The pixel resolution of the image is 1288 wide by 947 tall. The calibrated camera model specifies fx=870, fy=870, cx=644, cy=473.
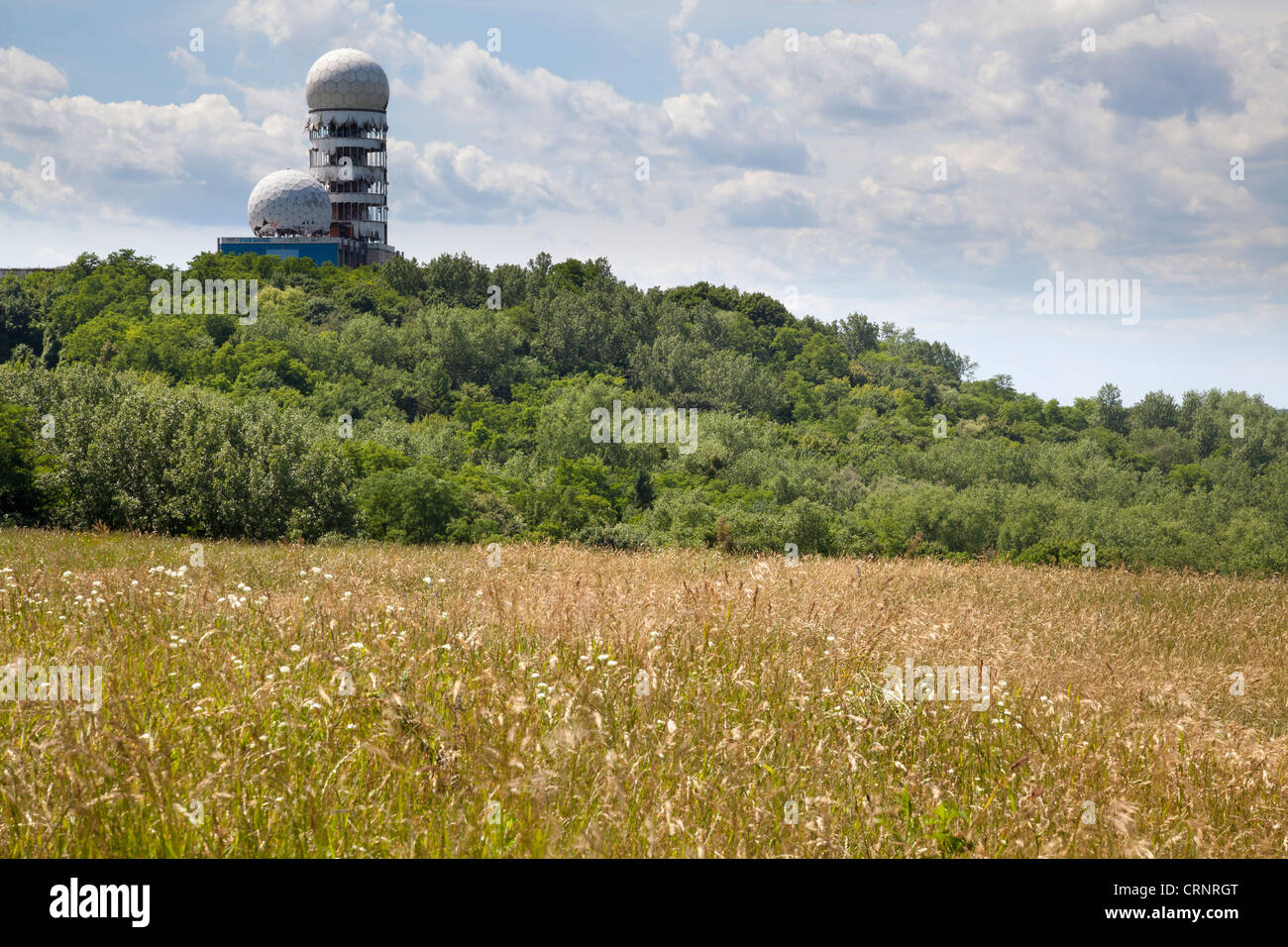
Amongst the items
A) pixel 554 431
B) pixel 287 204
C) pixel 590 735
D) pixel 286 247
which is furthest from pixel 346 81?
pixel 590 735

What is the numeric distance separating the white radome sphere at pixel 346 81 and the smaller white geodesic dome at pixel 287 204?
317 inches

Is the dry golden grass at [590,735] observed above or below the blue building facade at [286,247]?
below

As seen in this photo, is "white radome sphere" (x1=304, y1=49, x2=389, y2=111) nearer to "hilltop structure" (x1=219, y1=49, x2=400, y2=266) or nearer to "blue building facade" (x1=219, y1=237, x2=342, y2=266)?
"hilltop structure" (x1=219, y1=49, x2=400, y2=266)

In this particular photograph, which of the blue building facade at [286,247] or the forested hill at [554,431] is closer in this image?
the forested hill at [554,431]

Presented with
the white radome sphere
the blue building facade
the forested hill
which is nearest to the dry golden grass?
the forested hill

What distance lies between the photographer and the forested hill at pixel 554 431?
1203 inches

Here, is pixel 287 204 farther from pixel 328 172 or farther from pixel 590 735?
pixel 590 735

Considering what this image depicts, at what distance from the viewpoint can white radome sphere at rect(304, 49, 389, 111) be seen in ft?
275

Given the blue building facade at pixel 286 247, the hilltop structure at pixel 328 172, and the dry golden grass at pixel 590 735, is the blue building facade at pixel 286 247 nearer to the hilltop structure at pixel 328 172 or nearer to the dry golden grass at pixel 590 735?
the hilltop structure at pixel 328 172

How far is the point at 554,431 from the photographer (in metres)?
54.3

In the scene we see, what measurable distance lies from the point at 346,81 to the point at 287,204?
1318 centimetres

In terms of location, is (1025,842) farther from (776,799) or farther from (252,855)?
(252,855)

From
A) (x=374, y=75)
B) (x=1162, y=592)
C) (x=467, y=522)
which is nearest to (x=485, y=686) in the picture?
(x=1162, y=592)

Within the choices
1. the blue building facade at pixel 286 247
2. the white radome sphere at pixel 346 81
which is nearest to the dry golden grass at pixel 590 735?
the blue building facade at pixel 286 247
